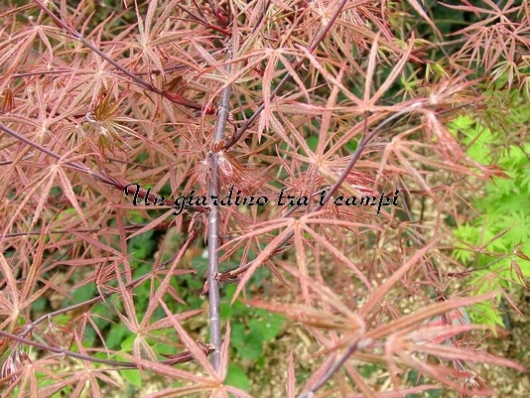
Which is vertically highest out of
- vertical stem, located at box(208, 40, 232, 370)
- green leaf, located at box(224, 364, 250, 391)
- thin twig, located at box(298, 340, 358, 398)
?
thin twig, located at box(298, 340, 358, 398)

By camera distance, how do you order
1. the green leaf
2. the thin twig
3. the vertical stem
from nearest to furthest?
the thin twig → the vertical stem → the green leaf

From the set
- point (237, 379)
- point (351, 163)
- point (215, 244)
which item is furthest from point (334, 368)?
point (237, 379)

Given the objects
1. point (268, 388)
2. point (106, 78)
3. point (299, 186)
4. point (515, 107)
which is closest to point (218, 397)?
point (299, 186)

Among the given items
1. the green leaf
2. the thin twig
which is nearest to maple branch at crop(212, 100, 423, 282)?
the thin twig

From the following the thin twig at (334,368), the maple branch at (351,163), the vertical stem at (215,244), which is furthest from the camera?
the vertical stem at (215,244)

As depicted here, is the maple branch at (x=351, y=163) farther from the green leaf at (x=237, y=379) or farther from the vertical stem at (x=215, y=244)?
Result: the green leaf at (x=237, y=379)

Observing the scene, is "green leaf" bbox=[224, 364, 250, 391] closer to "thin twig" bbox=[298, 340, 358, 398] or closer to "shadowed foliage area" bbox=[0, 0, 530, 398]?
"shadowed foliage area" bbox=[0, 0, 530, 398]

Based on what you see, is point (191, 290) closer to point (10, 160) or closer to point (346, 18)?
point (10, 160)

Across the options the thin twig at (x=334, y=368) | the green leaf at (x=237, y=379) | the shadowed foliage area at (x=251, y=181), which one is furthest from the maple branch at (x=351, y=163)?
the green leaf at (x=237, y=379)
